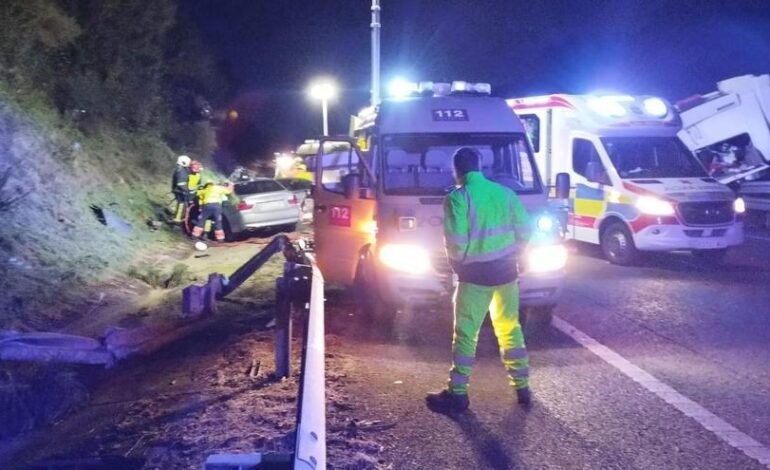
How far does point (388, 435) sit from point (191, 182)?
46.6 ft

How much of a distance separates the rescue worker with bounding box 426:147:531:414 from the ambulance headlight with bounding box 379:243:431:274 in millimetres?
1595

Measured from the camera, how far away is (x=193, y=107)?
32.2m

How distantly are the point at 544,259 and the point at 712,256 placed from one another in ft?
21.6

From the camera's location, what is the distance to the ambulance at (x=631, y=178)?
1202 centimetres

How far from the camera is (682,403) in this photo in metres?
5.68

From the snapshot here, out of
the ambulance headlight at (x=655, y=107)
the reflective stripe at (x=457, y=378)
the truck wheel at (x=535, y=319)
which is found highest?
the ambulance headlight at (x=655, y=107)

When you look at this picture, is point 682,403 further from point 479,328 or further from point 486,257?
point 486,257

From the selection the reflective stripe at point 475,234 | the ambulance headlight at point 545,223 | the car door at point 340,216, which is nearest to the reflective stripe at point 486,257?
the reflective stripe at point 475,234

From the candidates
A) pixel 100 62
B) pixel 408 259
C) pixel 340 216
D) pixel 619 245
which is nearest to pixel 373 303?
pixel 408 259

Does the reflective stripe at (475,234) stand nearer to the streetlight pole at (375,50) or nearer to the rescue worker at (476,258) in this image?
the rescue worker at (476,258)

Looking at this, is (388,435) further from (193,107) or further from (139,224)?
(193,107)

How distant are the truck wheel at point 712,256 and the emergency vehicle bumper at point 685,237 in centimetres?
26

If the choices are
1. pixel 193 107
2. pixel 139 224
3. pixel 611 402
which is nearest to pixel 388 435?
pixel 611 402

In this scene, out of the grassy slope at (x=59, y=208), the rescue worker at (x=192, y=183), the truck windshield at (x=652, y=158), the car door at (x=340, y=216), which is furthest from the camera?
the rescue worker at (x=192, y=183)
